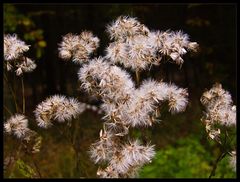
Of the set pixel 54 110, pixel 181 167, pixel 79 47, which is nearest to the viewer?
pixel 54 110

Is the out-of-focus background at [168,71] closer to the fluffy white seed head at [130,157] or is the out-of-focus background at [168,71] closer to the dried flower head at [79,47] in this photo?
the dried flower head at [79,47]

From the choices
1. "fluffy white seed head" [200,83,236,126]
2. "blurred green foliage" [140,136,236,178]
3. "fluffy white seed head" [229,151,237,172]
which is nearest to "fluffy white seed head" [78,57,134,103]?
"fluffy white seed head" [200,83,236,126]

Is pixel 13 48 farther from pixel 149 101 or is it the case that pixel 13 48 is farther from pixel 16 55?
pixel 149 101

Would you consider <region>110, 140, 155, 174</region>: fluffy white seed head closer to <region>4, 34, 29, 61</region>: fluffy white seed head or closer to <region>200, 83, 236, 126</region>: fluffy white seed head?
<region>200, 83, 236, 126</region>: fluffy white seed head

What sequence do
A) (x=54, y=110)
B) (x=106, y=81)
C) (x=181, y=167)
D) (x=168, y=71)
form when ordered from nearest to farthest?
1. (x=106, y=81)
2. (x=54, y=110)
3. (x=168, y=71)
4. (x=181, y=167)

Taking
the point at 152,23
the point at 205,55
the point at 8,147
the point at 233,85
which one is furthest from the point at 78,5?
the point at 8,147

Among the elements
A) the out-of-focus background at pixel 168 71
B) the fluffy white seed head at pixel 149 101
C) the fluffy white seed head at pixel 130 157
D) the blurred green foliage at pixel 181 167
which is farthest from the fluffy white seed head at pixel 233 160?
the blurred green foliage at pixel 181 167

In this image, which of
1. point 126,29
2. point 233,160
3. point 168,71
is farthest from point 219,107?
point 168,71

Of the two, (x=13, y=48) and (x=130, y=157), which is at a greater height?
(x=13, y=48)

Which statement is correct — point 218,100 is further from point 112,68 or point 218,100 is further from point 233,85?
point 233,85
